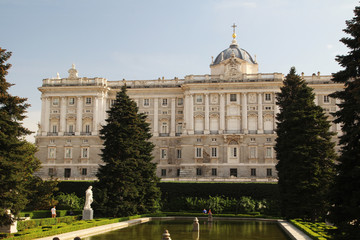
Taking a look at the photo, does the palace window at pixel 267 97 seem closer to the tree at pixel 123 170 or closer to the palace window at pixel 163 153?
the palace window at pixel 163 153

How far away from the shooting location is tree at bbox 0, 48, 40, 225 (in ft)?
72.0

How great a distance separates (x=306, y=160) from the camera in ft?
106

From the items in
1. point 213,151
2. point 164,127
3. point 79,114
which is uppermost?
point 79,114

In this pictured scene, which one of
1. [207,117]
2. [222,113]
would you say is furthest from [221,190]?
[222,113]

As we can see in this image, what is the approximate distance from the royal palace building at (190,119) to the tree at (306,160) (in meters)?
27.0

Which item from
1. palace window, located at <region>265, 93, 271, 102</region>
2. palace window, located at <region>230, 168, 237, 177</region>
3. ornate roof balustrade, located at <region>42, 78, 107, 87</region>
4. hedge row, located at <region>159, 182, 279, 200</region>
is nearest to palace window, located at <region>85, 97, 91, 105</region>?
ornate roof balustrade, located at <region>42, 78, 107, 87</region>

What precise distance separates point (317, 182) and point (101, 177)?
57.6 ft

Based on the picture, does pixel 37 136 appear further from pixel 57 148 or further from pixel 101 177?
pixel 101 177

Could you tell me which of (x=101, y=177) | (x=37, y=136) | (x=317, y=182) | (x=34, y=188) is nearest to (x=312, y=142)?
(x=317, y=182)

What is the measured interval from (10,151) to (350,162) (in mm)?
16773

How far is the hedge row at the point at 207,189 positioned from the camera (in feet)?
147

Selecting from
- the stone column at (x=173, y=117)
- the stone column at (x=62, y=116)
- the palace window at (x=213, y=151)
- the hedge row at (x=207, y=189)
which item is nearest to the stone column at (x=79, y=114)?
the stone column at (x=62, y=116)

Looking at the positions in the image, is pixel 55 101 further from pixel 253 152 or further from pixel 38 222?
pixel 38 222

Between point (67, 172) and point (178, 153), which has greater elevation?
point (178, 153)
